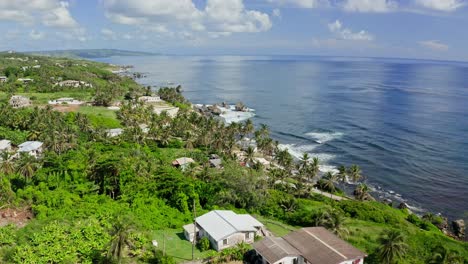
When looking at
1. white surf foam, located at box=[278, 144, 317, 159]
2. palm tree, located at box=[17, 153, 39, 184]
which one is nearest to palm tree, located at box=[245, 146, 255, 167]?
white surf foam, located at box=[278, 144, 317, 159]

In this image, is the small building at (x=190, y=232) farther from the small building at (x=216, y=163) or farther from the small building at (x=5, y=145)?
the small building at (x=5, y=145)

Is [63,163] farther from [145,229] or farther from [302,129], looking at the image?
[302,129]

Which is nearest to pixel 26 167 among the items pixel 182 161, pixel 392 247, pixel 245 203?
pixel 182 161

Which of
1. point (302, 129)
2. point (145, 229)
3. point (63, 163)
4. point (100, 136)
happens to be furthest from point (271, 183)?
point (302, 129)

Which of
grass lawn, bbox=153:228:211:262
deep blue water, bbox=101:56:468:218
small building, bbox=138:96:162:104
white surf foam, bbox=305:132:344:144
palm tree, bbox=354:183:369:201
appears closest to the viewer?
grass lawn, bbox=153:228:211:262

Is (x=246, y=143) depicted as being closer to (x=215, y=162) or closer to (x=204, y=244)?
(x=215, y=162)

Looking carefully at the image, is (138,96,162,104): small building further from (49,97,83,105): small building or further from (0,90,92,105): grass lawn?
(49,97,83,105): small building
